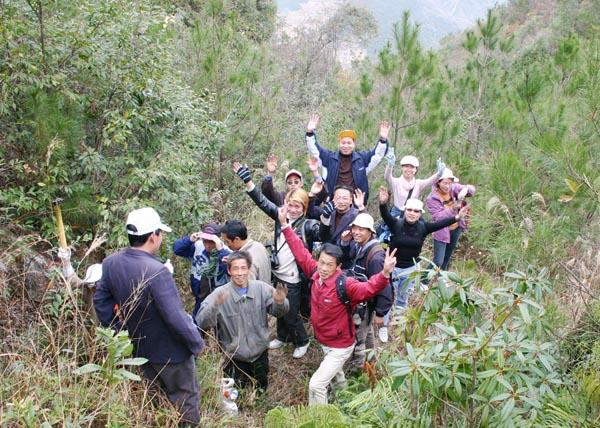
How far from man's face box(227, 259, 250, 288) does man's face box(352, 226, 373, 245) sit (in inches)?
38.0

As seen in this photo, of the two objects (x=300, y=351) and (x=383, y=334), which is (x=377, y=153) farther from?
(x=300, y=351)

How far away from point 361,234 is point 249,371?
1418 mm

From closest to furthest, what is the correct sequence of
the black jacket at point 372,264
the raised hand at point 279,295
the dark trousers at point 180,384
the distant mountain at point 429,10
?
1. the dark trousers at point 180,384
2. the raised hand at point 279,295
3. the black jacket at point 372,264
4. the distant mountain at point 429,10

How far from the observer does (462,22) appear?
320 feet

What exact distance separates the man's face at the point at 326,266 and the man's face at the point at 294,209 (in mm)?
840

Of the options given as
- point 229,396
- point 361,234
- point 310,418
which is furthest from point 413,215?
point 229,396

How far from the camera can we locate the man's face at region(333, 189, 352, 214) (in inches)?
173

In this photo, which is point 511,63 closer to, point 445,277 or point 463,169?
point 463,169

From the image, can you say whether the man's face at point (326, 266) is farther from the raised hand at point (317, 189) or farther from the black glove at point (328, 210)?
the raised hand at point (317, 189)

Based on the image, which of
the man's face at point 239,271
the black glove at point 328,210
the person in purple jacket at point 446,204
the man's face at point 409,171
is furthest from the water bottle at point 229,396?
the man's face at point 409,171

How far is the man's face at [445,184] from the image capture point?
5.29m

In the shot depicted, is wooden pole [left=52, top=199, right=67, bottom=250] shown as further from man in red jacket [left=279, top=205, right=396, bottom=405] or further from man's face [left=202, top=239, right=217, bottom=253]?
man in red jacket [left=279, top=205, right=396, bottom=405]

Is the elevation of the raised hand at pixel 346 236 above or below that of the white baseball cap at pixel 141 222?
below

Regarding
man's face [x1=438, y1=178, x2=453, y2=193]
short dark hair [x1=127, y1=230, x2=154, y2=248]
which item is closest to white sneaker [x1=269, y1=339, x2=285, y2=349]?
short dark hair [x1=127, y1=230, x2=154, y2=248]
